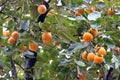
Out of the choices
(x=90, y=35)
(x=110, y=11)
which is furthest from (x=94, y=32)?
(x=110, y=11)

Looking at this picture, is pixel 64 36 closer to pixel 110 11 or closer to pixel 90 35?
pixel 90 35

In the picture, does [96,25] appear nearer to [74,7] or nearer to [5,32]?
[74,7]

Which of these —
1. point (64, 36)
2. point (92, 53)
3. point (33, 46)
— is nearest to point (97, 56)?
point (92, 53)

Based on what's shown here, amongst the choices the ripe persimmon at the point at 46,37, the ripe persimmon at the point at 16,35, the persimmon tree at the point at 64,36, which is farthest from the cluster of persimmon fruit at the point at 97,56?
the ripe persimmon at the point at 16,35

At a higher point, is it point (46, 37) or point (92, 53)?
point (46, 37)

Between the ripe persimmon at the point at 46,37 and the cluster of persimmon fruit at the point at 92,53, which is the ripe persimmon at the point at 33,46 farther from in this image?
the cluster of persimmon fruit at the point at 92,53

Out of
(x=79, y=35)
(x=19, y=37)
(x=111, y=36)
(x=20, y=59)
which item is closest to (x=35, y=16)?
(x=19, y=37)

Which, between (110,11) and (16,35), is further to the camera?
(110,11)

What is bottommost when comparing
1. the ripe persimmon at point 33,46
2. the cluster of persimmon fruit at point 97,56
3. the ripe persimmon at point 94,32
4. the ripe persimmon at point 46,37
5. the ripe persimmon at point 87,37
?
the cluster of persimmon fruit at point 97,56
